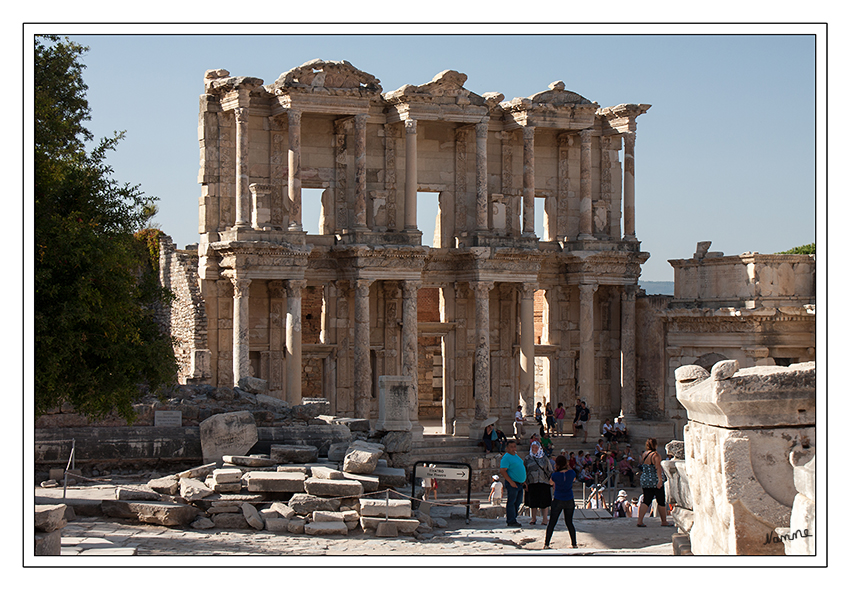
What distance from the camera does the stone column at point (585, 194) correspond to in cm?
3172

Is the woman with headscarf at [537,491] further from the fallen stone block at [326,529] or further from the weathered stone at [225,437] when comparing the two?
the weathered stone at [225,437]

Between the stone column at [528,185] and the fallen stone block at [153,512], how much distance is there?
17.5 m

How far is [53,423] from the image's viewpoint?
18188 mm

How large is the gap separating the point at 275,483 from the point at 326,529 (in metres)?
1.32

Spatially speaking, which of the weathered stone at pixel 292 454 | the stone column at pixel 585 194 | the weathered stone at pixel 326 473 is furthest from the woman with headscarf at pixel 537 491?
the stone column at pixel 585 194

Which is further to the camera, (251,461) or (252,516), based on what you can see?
(251,461)

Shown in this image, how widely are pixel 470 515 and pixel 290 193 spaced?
13.4 meters

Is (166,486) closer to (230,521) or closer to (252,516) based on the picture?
(230,521)

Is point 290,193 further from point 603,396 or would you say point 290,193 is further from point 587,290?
point 603,396

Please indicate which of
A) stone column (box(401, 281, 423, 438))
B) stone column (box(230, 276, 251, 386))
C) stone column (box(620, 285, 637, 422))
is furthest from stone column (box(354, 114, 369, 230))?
stone column (box(620, 285, 637, 422))

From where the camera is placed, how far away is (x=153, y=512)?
1477 centimetres

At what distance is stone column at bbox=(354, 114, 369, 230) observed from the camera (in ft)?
95.5

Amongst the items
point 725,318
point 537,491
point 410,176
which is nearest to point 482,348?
point 410,176
